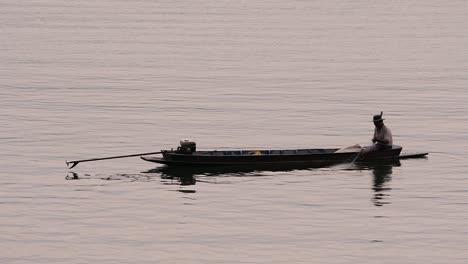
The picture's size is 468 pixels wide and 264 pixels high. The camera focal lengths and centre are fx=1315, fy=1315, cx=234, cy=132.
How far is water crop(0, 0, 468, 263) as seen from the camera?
3831 cm

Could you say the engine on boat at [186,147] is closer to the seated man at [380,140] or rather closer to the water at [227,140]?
the water at [227,140]

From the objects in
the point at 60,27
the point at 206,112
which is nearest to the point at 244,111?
the point at 206,112

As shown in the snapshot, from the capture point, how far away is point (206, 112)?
66.9 meters

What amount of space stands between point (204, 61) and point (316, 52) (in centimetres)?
1163

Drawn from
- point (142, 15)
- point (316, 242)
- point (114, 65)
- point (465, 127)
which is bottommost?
point (316, 242)

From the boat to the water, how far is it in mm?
537

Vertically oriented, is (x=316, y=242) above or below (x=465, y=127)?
below

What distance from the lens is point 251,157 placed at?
4994 centimetres

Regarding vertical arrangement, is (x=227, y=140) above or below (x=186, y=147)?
above

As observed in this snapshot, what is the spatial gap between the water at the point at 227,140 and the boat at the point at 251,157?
54 cm

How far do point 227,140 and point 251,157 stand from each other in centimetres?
799

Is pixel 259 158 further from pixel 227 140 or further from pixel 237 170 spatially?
pixel 227 140

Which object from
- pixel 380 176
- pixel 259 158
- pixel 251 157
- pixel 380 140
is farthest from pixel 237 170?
pixel 380 140

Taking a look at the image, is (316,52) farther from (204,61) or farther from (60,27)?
(60,27)
